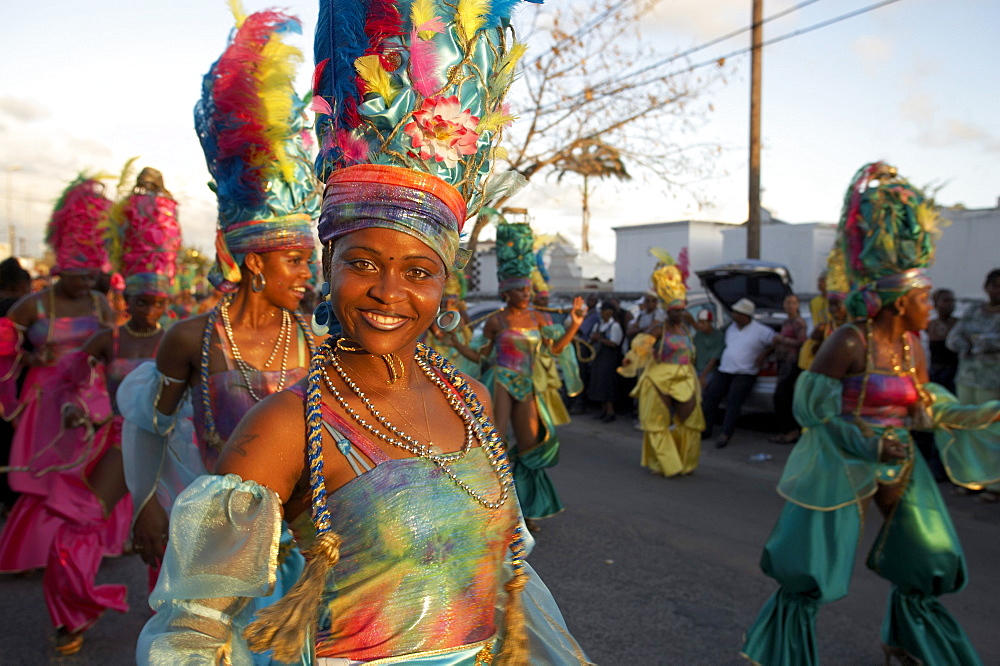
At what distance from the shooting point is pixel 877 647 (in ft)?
14.0

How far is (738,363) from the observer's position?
33.4ft

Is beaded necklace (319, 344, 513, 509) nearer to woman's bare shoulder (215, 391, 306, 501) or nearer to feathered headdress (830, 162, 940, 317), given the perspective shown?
woman's bare shoulder (215, 391, 306, 501)

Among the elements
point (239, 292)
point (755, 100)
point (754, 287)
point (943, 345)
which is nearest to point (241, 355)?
point (239, 292)

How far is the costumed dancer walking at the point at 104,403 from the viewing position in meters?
4.44

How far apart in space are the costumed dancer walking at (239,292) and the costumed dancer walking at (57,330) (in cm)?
224

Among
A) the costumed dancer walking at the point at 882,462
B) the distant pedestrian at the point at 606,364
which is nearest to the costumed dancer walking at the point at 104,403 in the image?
the costumed dancer walking at the point at 882,462

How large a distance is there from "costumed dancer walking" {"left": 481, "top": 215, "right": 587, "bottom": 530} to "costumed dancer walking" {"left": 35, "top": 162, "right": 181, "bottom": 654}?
288 cm

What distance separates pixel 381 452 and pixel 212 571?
42 centimetres

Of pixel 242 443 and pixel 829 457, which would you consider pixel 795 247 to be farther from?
pixel 242 443

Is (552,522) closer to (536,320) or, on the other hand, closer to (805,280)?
(536,320)

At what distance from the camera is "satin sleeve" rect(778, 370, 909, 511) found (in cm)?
382

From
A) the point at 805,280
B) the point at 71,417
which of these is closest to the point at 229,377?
the point at 71,417

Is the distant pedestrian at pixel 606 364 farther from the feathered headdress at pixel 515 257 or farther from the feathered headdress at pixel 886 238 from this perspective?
the feathered headdress at pixel 886 238

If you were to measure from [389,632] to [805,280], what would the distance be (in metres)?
21.1
